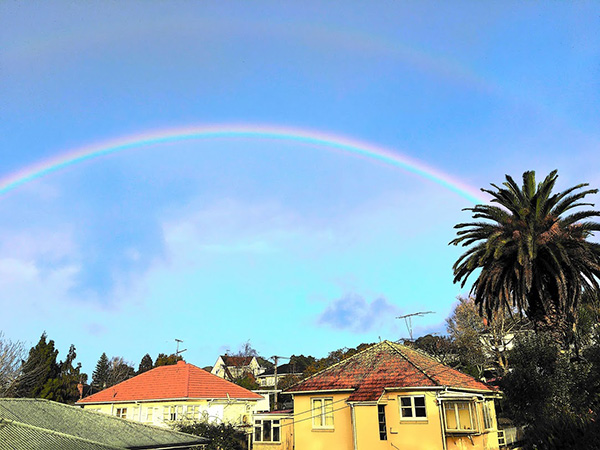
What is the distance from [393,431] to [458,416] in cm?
388

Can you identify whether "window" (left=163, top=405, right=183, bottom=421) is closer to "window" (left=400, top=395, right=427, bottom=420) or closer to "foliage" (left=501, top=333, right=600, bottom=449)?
"window" (left=400, top=395, right=427, bottom=420)

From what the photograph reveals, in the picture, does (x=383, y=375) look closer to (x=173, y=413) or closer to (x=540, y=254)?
(x=540, y=254)

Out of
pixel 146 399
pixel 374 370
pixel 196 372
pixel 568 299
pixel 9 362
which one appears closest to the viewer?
pixel 568 299

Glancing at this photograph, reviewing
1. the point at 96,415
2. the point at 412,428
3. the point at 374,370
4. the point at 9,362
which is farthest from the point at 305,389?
the point at 9,362

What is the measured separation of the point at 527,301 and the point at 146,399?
31832 millimetres

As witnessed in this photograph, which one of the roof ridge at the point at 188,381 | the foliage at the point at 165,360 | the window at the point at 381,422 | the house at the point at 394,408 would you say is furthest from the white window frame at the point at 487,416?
the foliage at the point at 165,360

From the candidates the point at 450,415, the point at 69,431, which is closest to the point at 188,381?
the point at 69,431

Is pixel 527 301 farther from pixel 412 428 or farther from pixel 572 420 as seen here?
pixel 572 420

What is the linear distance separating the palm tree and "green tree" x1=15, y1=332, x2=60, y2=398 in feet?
158

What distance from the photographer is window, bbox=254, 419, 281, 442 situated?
106 feet

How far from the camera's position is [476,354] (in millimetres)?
54062

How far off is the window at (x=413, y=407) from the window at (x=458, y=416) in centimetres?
131

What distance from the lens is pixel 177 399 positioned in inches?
1528

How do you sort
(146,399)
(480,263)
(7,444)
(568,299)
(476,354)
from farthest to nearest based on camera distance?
(476,354) → (146,399) → (480,263) → (568,299) → (7,444)
